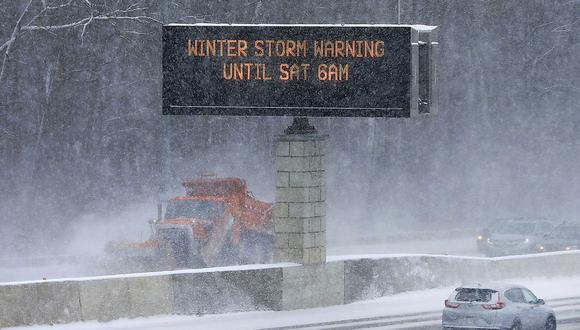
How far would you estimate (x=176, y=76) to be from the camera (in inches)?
1053

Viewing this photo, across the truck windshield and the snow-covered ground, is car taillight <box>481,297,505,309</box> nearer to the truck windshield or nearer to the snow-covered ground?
the snow-covered ground

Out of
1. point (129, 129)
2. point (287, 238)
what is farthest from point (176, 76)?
point (129, 129)

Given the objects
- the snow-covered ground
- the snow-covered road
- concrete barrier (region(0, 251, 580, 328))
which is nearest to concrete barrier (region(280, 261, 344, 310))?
concrete barrier (region(0, 251, 580, 328))

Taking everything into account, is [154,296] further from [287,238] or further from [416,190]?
[416,190]

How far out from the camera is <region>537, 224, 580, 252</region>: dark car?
137 ft

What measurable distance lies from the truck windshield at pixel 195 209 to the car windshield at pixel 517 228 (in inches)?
512

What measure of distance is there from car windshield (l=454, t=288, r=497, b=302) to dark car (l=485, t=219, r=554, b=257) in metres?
18.5

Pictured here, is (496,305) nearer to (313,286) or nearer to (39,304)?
(313,286)

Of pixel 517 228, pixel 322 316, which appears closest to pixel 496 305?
pixel 322 316

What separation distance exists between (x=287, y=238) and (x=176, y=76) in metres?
4.42

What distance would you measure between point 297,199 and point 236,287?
255 centimetres

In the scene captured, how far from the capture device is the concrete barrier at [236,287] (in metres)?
23.5

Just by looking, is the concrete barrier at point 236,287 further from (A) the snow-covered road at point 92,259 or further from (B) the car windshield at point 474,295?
(A) the snow-covered road at point 92,259

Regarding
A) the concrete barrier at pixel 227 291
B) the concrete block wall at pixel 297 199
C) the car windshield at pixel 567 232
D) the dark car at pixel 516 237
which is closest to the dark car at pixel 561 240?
the car windshield at pixel 567 232
